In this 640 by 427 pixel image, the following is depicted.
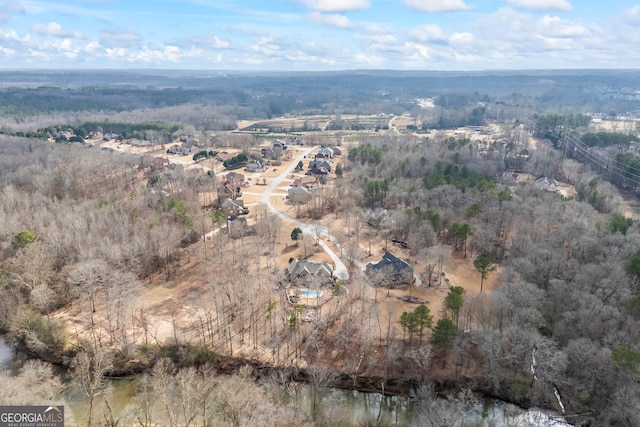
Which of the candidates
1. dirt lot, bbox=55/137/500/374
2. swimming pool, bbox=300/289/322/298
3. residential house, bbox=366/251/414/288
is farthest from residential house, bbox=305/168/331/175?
swimming pool, bbox=300/289/322/298

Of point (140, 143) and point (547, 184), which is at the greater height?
point (140, 143)

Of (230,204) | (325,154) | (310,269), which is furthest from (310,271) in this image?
(325,154)

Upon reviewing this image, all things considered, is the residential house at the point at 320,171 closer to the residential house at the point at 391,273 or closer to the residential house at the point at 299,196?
the residential house at the point at 299,196

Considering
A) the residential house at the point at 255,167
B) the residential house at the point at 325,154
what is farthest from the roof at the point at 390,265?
the residential house at the point at 325,154

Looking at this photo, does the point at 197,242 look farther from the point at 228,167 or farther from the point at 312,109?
the point at 312,109

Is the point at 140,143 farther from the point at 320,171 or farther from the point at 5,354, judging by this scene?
the point at 5,354

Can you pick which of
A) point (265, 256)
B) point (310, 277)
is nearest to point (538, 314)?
point (310, 277)
